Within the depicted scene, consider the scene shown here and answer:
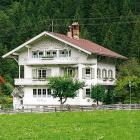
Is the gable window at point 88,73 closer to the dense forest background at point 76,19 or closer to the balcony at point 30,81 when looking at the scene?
the balcony at point 30,81

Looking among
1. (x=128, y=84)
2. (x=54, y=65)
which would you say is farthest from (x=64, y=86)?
(x=128, y=84)

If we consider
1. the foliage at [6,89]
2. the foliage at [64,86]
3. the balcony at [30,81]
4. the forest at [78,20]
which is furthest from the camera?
the forest at [78,20]

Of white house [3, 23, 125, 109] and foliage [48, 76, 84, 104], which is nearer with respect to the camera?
foliage [48, 76, 84, 104]

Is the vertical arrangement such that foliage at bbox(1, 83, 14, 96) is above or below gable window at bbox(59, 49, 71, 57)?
below

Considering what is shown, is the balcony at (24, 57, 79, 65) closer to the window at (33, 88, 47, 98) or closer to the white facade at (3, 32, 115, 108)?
the white facade at (3, 32, 115, 108)

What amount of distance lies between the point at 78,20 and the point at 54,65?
50.8 metres

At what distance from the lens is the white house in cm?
6788

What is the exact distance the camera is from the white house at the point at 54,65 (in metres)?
67.9

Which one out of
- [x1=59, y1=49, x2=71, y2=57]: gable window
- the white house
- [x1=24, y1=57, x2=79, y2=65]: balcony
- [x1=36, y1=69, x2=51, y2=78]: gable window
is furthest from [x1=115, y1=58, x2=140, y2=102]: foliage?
[x1=36, y1=69, x2=51, y2=78]: gable window

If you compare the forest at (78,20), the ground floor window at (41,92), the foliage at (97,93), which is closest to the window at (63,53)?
the ground floor window at (41,92)

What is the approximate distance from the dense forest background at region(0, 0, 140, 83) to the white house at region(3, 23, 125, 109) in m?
28.7

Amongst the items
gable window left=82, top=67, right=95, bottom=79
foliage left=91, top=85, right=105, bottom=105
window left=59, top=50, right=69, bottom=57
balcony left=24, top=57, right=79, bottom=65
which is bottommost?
foliage left=91, top=85, right=105, bottom=105

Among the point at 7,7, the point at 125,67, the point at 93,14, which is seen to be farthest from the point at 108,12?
the point at 125,67

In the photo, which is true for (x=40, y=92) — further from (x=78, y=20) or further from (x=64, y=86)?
(x=78, y=20)
